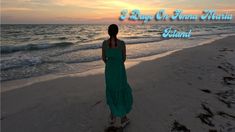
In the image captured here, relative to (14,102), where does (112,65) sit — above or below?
above

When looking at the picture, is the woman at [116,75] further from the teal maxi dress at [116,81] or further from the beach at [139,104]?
the beach at [139,104]

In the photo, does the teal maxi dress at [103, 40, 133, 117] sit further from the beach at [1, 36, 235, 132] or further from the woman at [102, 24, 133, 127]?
the beach at [1, 36, 235, 132]

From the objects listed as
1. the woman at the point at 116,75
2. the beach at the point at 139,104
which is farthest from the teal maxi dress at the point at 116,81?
the beach at the point at 139,104

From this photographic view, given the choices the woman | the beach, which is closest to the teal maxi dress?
the woman

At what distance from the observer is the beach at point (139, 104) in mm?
4586

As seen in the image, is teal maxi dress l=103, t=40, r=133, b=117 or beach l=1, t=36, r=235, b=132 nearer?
teal maxi dress l=103, t=40, r=133, b=117

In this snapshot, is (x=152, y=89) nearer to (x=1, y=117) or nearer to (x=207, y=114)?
(x=207, y=114)

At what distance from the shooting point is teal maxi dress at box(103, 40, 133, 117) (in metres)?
4.27

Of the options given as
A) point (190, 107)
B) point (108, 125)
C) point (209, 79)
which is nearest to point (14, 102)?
point (108, 125)

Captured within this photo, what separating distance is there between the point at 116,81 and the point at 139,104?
140 cm

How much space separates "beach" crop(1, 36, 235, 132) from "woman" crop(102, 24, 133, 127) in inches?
15.1

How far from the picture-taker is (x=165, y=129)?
4.38 m

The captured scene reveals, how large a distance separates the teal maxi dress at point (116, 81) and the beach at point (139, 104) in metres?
0.41

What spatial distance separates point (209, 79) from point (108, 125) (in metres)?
4.46
